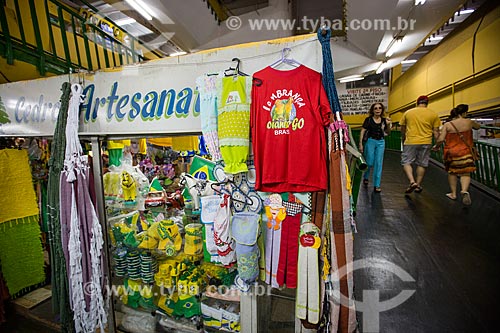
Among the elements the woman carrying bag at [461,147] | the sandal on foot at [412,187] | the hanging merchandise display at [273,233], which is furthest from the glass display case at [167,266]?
the sandal on foot at [412,187]

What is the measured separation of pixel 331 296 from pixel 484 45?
6.32 metres

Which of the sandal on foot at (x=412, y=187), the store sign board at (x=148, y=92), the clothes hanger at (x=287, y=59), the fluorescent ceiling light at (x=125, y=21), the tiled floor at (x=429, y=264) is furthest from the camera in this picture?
the fluorescent ceiling light at (x=125, y=21)

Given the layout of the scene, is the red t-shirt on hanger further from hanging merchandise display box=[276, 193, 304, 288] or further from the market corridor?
the market corridor

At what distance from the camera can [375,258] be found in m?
2.59

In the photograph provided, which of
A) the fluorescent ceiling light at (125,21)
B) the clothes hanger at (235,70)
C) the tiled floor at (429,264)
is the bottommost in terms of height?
the tiled floor at (429,264)

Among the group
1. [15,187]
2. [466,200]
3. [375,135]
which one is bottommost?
[466,200]

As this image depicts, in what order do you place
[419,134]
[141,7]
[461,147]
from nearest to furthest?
[461,147] → [141,7] → [419,134]

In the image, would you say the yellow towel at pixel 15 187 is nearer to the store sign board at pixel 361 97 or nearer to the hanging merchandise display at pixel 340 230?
the hanging merchandise display at pixel 340 230

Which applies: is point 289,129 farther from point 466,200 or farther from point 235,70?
point 466,200

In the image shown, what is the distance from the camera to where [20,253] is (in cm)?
272

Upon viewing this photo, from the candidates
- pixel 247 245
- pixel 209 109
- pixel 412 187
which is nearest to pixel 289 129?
pixel 209 109

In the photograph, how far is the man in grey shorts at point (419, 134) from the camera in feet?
14.0

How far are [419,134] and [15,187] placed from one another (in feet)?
20.2

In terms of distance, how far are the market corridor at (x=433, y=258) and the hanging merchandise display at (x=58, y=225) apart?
2487 millimetres
